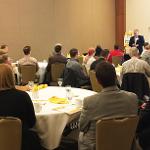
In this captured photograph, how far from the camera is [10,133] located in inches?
127

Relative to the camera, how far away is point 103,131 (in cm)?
311

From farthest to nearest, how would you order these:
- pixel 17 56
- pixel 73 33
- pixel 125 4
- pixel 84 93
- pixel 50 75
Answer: pixel 125 4, pixel 73 33, pixel 17 56, pixel 50 75, pixel 84 93

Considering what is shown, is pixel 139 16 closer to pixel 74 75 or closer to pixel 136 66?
pixel 74 75

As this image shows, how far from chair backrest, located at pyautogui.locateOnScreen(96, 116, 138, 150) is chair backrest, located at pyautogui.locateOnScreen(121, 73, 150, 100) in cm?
273

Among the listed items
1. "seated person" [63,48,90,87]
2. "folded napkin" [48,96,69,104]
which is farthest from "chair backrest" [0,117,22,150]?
"seated person" [63,48,90,87]

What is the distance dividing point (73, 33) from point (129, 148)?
36.9ft

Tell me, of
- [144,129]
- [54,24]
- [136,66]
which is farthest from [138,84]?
[54,24]

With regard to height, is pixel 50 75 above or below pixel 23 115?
below

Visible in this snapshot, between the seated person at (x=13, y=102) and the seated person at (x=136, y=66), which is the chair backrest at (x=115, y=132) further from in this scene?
the seated person at (x=136, y=66)

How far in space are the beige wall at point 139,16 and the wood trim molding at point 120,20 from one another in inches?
11.5

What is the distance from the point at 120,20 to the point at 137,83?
34.0 ft

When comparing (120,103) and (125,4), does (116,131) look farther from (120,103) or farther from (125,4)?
(125,4)

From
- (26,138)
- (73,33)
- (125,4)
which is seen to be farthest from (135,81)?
(125,4)

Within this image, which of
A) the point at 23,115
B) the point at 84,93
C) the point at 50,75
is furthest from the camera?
the point at 50,75
